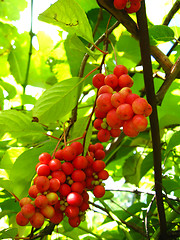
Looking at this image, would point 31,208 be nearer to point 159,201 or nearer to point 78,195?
point 78,195

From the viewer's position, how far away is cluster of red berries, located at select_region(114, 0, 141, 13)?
1.70ft

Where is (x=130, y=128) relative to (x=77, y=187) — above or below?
above

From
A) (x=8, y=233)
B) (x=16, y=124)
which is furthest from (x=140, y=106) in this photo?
(x=8, y=233)

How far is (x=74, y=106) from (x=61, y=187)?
220mm

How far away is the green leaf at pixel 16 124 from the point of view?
71cm

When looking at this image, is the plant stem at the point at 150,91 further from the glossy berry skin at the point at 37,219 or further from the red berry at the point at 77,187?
the glossy berry skin at the point at 37,219

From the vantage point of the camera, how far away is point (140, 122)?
469 mm

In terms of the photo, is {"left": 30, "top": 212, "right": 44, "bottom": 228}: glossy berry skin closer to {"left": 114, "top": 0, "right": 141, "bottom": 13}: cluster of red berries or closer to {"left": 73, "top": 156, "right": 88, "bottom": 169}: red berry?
{"left": 73, "top": 156, "right": 88, "bottom": 169}: red berry

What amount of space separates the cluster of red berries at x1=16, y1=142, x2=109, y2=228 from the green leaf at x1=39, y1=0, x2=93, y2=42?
0.25 metres

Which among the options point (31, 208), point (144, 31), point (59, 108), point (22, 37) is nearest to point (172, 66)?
point (144, 31)

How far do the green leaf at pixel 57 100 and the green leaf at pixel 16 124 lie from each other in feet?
0.29

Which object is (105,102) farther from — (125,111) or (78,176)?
(78,176)

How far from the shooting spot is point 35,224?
535 mm

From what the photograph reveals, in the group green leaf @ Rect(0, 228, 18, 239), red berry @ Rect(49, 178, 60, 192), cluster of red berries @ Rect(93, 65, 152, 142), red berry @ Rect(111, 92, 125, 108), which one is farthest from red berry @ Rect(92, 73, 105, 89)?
green leaf @ Rect(0, 228, 18, 239)
